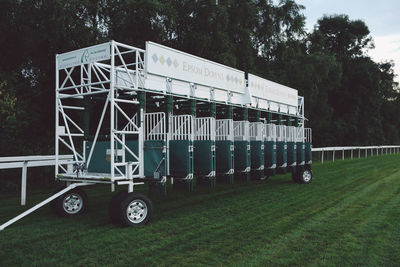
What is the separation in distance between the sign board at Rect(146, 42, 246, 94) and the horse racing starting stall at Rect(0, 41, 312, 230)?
22 millimetres

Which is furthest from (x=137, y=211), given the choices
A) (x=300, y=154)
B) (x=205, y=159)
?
(x=300, y=154)

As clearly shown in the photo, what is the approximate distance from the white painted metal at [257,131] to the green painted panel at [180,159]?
3.85m

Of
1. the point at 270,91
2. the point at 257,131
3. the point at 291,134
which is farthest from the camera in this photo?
the point at 291,134

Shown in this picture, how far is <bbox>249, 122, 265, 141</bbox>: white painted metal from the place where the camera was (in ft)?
37.0

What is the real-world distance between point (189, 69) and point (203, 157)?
7.16 ft

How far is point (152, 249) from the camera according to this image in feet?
16.8

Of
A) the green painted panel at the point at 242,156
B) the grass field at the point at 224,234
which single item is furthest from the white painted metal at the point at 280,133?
the grass field at the point at 224,234

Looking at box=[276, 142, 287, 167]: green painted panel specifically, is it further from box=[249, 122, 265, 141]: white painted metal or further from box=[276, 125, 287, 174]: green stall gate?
box=[249, 122, 265, 141]: white painted metal

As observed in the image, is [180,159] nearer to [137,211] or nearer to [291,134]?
[137,211]

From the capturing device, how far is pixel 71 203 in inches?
302

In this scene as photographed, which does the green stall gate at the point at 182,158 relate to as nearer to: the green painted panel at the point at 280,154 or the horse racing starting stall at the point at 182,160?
the horse racing starting stall at the point at 182,160

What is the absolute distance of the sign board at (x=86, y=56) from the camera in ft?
23.2

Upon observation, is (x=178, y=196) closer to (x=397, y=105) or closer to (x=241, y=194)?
(x=241, y=194)

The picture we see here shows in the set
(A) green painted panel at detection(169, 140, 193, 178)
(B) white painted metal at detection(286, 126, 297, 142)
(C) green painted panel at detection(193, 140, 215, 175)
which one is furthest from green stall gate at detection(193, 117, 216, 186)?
(B) white painted metal at detection(286, 126, 297, 142)
